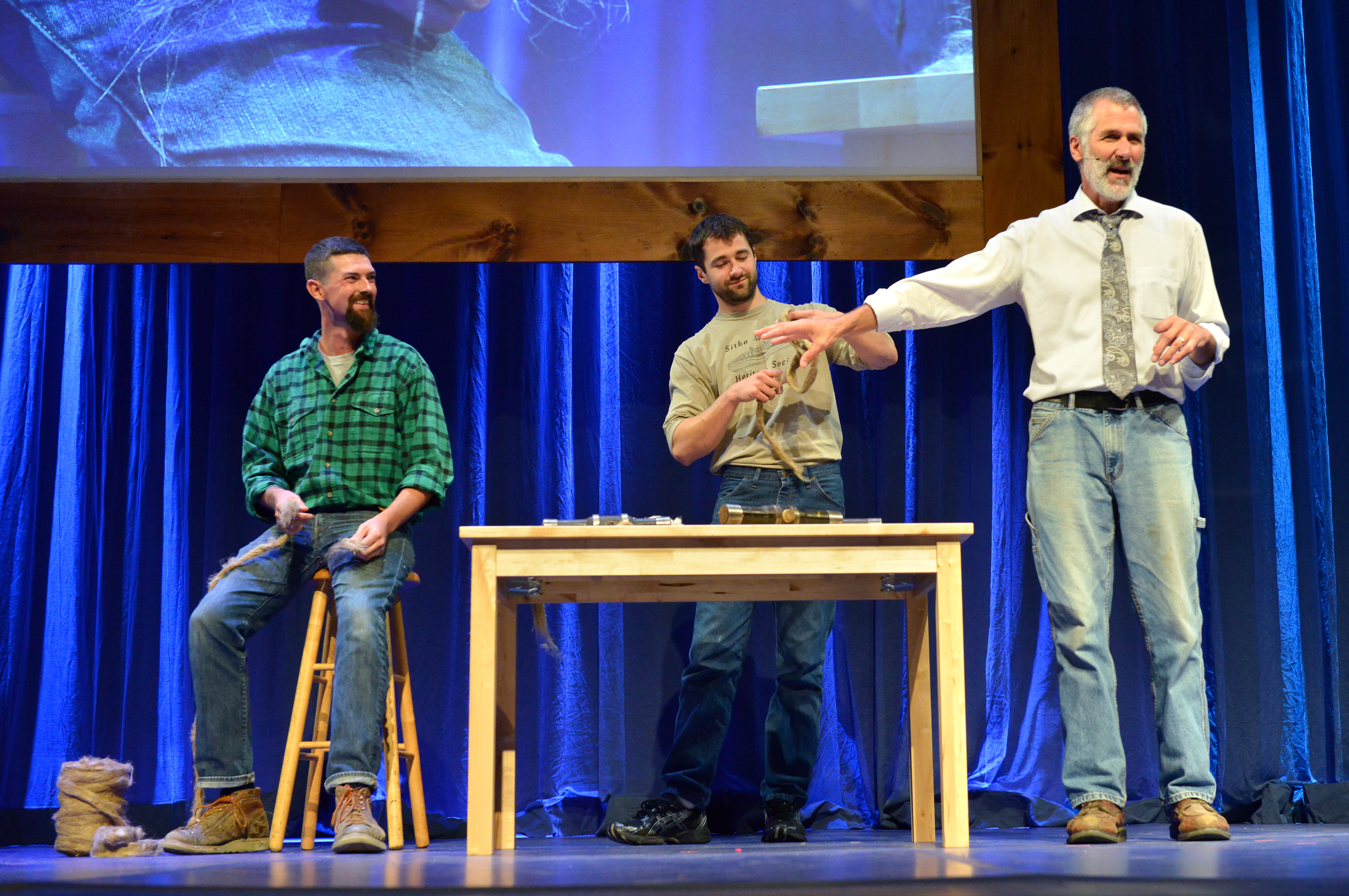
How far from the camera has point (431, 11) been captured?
3.76 m

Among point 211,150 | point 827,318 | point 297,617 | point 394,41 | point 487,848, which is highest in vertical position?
point 394,41

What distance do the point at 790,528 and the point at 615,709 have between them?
4.48 feet

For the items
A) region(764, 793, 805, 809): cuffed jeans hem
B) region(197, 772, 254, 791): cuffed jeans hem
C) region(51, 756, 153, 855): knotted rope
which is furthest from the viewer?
region(764, 793, 805, 809): cuffed jeans hem

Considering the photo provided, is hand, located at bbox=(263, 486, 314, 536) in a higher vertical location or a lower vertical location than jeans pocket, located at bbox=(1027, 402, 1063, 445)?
lower

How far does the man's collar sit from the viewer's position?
2.55m

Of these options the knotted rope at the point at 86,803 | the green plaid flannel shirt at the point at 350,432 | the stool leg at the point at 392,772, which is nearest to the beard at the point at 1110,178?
the green plaid flannel shirt at the point at 350,432

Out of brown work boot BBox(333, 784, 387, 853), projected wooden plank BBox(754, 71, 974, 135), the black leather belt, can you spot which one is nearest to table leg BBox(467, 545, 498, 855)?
brown work boot BBox(333, 784, 387, 853)

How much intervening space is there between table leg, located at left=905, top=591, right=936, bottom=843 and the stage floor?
0.07 metres

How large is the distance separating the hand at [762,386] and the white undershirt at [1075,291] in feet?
1.00

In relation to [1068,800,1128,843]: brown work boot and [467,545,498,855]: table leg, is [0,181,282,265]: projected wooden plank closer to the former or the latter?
[467,545,498,855]: table leg

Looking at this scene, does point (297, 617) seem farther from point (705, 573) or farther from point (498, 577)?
point (705, 573)

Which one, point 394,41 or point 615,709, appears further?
point 394,41

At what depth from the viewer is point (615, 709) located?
136 inches

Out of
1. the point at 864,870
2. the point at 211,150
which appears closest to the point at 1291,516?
the point at 864,870
